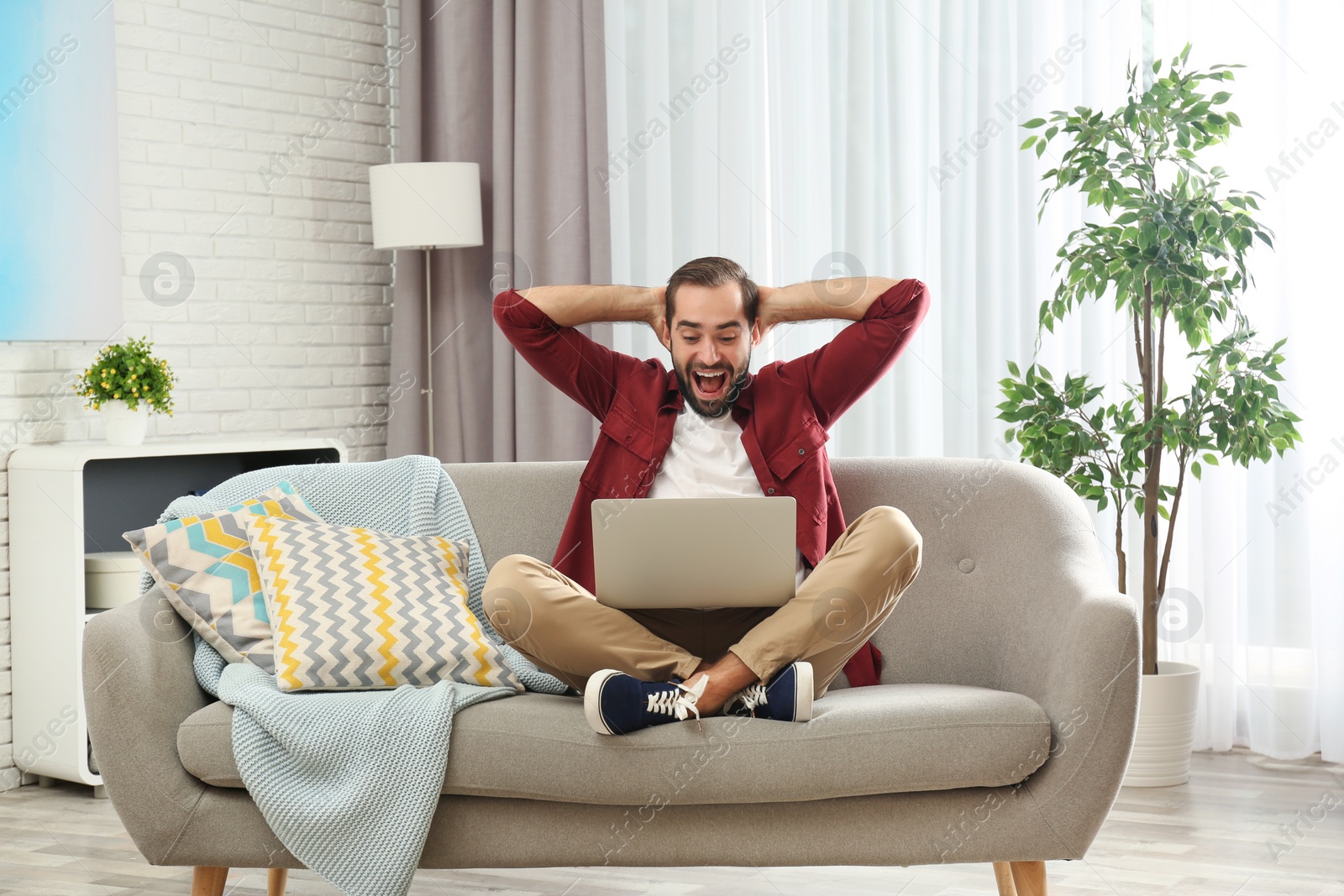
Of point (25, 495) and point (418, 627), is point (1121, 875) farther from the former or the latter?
point (25, 495)

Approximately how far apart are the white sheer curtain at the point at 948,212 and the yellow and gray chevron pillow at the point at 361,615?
1403 mm

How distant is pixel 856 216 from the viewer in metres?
3.68

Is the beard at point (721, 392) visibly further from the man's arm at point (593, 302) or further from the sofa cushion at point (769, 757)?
the sofa cushion at point (769, 757)

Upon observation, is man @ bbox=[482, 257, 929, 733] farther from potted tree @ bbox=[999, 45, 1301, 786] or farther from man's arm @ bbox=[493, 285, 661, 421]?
potted tree @ bbox=[999, 45, 1301, 786]

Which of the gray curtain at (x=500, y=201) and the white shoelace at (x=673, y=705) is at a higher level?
the gray curtain at (x=500, y=201)

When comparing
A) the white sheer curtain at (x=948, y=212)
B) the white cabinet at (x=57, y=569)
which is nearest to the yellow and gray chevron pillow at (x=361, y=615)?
the white cabinet at (x=57, y=569)

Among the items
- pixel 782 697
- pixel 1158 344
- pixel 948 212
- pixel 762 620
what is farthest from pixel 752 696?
pixel 948 212

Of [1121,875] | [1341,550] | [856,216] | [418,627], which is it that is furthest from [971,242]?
[418,627]

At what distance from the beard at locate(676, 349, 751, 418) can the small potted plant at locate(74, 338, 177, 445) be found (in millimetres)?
1589

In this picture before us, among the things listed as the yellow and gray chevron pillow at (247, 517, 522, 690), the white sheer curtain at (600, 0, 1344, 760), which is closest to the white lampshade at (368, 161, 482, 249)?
the white sheer curtain at (600, 0, 1344, 760)

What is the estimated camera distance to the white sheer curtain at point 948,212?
3236 millimetres

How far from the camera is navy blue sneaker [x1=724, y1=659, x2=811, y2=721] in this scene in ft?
6.35

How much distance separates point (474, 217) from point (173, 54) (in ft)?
3.02

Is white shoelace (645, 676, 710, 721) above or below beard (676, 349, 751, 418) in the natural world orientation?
below
